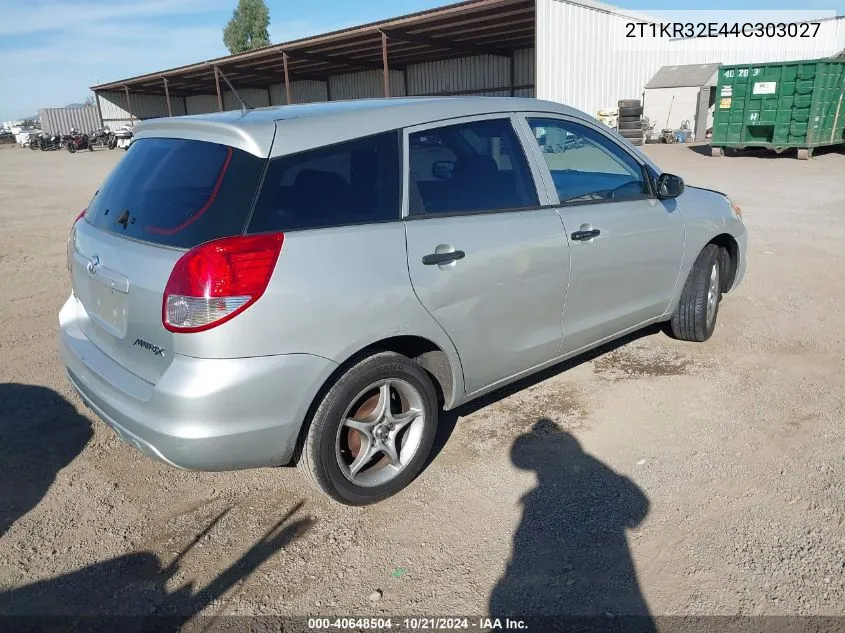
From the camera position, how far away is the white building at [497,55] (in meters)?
22.8

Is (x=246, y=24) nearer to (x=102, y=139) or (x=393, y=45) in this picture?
(x=102, y=139)

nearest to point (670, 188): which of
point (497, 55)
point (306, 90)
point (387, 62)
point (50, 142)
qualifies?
point (387, 62)

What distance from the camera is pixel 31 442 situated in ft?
12.0

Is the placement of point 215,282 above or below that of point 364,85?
below

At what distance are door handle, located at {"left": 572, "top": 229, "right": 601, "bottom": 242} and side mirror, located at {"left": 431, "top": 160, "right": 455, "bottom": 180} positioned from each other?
802 mm

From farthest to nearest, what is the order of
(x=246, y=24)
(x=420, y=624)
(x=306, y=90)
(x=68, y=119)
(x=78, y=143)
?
(x=246, y=24)
(x=68, y=119)
(x=306, y=90)
(x=78, y=143)
(x=420, y=624)

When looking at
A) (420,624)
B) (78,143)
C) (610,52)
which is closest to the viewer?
(420,624)

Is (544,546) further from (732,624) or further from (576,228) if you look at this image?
(576,228)

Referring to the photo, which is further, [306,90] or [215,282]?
[306,90]

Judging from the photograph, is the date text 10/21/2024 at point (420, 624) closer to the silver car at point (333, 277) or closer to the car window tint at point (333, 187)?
the silver car at point (333, 277)

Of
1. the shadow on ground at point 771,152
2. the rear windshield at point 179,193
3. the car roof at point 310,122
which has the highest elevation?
the car roof at point 310,122

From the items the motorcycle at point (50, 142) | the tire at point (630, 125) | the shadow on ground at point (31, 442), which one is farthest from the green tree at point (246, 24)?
the shadow on ground at point (31, 442)

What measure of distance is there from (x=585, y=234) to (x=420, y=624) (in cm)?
217

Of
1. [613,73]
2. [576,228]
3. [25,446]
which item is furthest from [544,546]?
[613,73]
